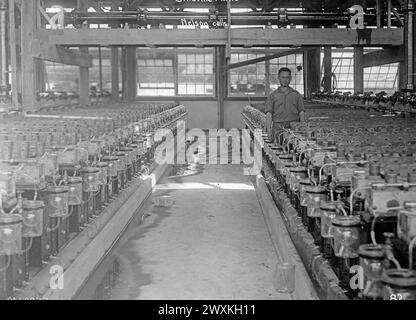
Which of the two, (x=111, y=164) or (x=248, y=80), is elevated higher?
(x=248, y=80)

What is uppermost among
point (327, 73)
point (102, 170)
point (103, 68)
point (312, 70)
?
point (103, 68)

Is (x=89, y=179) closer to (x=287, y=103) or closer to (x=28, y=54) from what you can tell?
(x=287, y=103)

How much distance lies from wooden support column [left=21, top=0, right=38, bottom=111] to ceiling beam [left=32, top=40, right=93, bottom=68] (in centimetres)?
10

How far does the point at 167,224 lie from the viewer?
21.1ft

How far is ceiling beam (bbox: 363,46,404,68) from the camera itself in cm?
966

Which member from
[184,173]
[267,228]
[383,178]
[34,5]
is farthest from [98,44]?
[383,178]

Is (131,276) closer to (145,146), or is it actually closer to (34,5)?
(145,146)

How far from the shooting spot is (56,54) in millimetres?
9227

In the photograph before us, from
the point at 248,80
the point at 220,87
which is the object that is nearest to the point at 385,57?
the point at 220,87

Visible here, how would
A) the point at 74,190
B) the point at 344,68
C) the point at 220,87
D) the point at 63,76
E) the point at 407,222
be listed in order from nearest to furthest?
the point at 407,222, the point at 74,190, the point at 220,87, the point at 344,68, the point at 63,76

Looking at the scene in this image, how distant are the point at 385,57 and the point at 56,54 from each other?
5497 millimetres

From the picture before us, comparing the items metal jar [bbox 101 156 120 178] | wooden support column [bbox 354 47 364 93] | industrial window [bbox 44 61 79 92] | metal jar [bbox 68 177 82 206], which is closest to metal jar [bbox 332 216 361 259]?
metal jar [bbox 68 177 82 206]

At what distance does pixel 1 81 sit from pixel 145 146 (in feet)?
12.0

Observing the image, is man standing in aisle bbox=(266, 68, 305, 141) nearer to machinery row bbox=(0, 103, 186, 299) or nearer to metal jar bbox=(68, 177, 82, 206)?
machinery row bbox=(0, 103, 186, 299)
